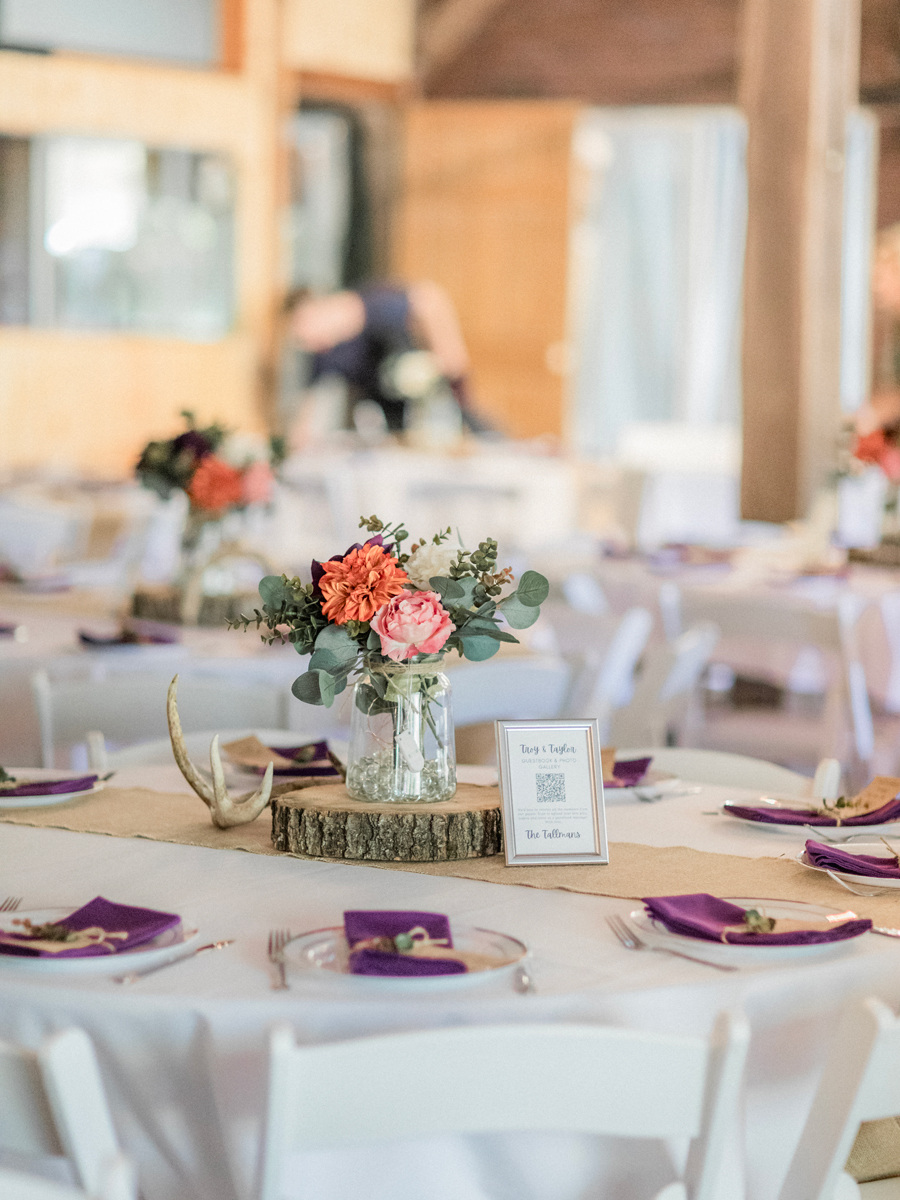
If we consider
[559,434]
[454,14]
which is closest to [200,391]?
[559,434]

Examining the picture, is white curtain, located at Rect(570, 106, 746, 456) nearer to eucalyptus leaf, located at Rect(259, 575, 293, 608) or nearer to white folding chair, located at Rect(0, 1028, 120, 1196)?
eucalyptus leaf, located at Rect(259, 575, 293, 608)

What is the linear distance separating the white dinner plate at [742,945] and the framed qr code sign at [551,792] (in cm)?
21

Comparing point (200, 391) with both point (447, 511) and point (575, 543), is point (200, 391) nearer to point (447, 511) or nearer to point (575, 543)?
point (447, 511)

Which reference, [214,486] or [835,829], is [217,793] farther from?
[214,486]

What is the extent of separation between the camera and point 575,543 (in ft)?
20.1

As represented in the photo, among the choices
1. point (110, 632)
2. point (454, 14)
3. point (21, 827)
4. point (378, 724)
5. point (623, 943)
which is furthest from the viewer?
point (454, 14)

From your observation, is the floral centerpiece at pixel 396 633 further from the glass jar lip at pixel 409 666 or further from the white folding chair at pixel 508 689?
the white folding chair at pixel 508 689

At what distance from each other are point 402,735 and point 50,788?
60 centimetres

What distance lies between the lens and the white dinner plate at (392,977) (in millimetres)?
1575

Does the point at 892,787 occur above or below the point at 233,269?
below

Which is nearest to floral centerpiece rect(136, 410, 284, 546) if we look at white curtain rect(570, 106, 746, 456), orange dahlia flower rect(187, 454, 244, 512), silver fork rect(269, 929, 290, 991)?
orange dahlia flower rect(187, 454, 244, 512)

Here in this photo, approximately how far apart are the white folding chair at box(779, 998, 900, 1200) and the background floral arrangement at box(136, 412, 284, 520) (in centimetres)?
252

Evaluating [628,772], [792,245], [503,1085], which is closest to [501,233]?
[792,245]

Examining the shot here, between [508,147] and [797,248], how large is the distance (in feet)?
18.7
